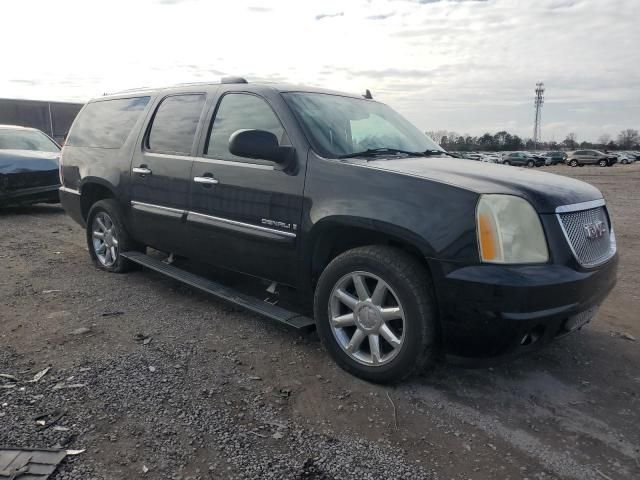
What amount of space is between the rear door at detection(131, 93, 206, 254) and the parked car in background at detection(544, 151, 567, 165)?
179 ft

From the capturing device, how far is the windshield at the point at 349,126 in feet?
11.8

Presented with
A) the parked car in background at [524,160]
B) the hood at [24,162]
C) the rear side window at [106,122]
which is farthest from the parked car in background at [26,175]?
the parked car in background at [524,160]

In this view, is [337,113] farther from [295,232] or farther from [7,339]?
[7,339]

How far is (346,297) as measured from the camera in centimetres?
319

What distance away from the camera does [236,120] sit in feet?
13.3

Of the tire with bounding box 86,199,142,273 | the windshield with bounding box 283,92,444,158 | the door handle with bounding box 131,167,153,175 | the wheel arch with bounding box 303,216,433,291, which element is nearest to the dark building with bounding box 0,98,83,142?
the tire with bounding box 86,199,142,273

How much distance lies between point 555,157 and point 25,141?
2105 inches

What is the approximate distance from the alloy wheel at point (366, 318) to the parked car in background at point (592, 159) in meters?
53.2

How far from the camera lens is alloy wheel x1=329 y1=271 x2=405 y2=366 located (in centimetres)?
303

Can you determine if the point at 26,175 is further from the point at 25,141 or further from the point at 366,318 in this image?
the point at 366,318

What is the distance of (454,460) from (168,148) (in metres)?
3.38

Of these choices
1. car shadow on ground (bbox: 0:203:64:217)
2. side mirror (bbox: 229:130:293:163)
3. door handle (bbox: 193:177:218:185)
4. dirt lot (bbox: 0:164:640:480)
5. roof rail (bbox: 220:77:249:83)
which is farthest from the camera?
car shadow on ground (bbox: 0:203:64:217)

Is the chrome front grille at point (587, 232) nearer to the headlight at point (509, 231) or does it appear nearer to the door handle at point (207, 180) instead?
the headlight at point (509, 231)

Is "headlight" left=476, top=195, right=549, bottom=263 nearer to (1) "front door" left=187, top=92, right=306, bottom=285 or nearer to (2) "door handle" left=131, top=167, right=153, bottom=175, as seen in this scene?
(1) "front door" left=187, top=92, right=306, bottom=285
